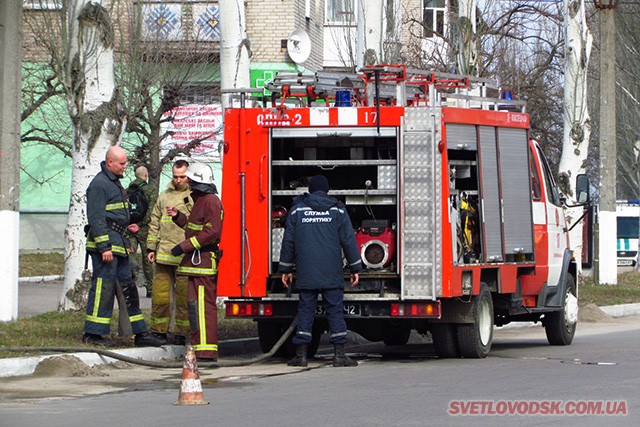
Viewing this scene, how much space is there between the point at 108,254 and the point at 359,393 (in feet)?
12.7

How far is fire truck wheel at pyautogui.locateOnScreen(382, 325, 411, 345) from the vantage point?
14.9 m

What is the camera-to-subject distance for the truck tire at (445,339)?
1400cm

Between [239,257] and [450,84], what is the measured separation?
311 cm

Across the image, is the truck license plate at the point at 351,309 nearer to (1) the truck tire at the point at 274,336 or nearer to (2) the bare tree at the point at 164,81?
(1) the truck tire at the point at 274,336

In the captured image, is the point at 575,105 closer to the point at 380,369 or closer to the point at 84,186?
the point at 84,186

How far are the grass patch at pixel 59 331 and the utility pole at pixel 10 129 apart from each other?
0.54 metres

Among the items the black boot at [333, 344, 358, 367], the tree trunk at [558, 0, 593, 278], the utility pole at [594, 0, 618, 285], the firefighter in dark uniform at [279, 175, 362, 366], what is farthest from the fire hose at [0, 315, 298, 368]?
the utility pole at [594, 0, 618, 285]

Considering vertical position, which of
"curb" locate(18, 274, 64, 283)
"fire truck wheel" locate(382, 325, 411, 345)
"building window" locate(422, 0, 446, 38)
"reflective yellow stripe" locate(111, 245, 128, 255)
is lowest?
"fire truck wheel" locate(382, 325, 411, 345)

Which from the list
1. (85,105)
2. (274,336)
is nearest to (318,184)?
(274,336)

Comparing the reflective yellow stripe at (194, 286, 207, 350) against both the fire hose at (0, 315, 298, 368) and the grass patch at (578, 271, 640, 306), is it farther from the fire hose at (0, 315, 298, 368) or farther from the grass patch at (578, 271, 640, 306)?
the grass patch at (578, 271, 640, 306)

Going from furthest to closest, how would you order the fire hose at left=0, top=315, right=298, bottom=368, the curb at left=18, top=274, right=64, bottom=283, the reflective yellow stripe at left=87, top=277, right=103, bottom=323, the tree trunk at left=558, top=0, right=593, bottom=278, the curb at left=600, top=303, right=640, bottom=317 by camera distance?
the tree trunk at left=558, top=0, right=593, bottom=278 → the curb at left=18, top=274, right=64, bottom=283 → the curb at left=600, top=303, right=640, bottom=317 → the reflective yellow stripe at left=87, top=277, right=103, bottom=323 → the fire hose at left=0, top=315, right=298, bottom=368

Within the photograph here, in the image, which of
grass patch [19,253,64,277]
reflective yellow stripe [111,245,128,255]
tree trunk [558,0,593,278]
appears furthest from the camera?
grass patch [19,253,64,277]

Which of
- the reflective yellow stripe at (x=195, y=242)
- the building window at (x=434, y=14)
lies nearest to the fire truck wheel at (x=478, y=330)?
the reflective yellow stripe at (x=195, y=242)

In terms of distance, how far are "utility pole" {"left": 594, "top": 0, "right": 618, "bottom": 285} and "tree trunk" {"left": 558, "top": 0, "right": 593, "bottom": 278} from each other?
53cm
